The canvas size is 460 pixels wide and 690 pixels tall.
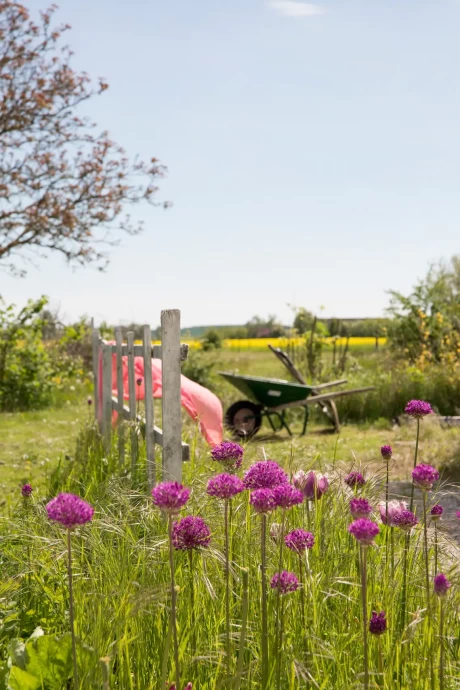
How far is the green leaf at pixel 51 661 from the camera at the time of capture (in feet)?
6.61

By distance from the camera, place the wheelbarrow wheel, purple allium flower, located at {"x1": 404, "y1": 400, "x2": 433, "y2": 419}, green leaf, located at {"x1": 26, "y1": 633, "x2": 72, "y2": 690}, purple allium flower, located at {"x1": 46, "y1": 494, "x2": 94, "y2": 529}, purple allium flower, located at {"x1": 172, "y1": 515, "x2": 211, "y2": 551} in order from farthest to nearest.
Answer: the wheelbarrow wheel → purple allium flower, located at {"x1": 404, "y1": 400, "x2": 433, "y2": 419} → green leaf, located at {"x1": 26, "y1": 633, "x2": 72, "y2": 690} → purple allium flower, located at {"x1": 172, "y1": 515, "x2": 211, "y2": 551} → purple allium flower, located at {"x1": 46, "y1": 494, "x2": 94, "y2": 529}

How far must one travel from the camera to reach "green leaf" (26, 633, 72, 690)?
Answer: 6.61 feet

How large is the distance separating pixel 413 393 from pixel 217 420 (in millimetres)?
5283

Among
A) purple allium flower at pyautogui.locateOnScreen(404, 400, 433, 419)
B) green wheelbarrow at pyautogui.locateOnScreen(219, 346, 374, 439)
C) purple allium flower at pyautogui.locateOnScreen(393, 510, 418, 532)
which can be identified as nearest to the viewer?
purple allium flower at pyautogui.locateOnScreen(393, 510, 418, 532)

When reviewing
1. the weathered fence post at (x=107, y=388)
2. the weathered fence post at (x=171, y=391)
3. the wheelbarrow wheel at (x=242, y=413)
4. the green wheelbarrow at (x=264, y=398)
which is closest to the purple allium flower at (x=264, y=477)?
the weathered fence post at (x=171, y=391)

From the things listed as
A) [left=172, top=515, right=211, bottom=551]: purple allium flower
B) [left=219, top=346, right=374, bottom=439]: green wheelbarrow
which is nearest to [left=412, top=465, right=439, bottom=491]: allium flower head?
[left=172, top=515, right=211, bottom=551]: purple allium flower

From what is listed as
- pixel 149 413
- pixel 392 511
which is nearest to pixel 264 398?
pixel 149 413

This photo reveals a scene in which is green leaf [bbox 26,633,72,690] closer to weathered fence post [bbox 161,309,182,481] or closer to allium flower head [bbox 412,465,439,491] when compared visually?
allium flower head [bbox 412,465,439,491]

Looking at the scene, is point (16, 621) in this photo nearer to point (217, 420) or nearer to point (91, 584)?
point (91, 584)

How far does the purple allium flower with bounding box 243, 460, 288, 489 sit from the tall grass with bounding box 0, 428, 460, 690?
215 millimetres

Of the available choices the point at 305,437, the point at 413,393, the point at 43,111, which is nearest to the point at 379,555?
the point at 305,437

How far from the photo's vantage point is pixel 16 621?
246cm

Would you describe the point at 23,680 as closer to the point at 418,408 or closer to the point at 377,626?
the point at 377,626

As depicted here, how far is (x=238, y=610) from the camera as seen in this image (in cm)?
229
